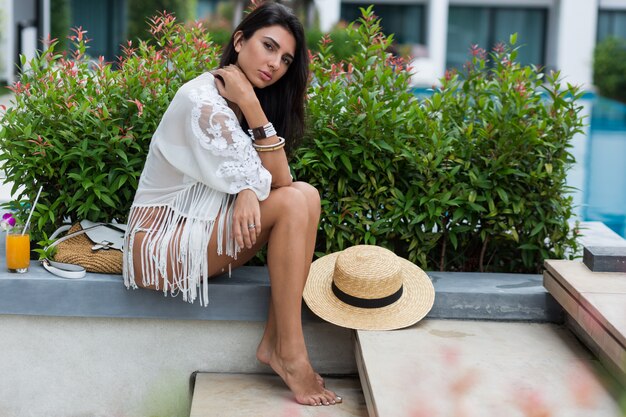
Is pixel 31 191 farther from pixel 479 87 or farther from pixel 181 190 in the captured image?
pixel 479 87

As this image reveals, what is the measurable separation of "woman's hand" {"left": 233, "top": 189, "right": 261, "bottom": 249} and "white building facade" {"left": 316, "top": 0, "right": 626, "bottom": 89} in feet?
72.0

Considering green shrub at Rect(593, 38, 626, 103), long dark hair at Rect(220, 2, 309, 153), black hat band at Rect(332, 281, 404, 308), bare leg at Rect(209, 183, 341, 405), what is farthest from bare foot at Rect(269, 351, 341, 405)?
green shrub at Rect(593, 38, 626, 103)

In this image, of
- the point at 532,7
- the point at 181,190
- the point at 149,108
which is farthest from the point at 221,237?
the point at 532,7

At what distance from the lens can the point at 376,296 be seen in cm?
310

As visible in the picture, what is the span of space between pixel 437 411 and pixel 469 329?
78 cm

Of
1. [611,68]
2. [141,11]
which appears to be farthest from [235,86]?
[611,68]

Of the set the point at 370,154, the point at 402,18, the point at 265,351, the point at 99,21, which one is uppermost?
the point at 402,18

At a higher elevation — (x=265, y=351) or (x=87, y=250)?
(x=87, y=250)

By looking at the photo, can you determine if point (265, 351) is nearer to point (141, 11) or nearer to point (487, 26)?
point (141, 11)

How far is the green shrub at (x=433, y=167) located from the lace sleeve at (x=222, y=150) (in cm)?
59

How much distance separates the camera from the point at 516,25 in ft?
86.2

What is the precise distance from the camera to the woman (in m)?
2.85

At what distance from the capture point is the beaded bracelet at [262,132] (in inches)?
115

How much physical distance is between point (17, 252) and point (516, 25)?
24.7 m
